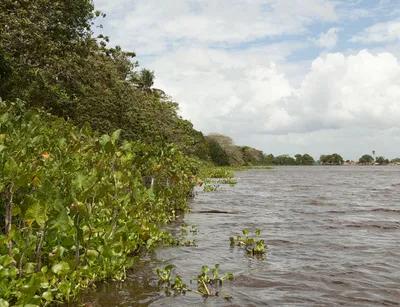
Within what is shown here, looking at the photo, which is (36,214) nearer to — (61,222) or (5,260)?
(61,222)

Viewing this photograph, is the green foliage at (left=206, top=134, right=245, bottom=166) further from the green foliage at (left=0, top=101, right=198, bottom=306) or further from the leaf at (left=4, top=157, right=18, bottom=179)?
→ the leaf at (left=4, top=157, right=18, bottom=179)

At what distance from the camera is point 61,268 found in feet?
13.9

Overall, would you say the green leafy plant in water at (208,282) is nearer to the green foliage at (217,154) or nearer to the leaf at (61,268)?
the leaf at (61,268)

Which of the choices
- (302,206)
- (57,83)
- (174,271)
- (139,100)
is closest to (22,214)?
(174,271)

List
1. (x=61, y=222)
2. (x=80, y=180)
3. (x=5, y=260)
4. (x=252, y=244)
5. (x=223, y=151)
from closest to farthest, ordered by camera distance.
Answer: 1. (x=5, y=260)
2. (x=61, y=222)
3. (x=80, y=180)
4. (x=252, y=244)
5. (x=223, y=151)

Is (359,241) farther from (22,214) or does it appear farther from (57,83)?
(57,83)

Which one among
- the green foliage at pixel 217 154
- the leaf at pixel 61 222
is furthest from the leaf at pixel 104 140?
the green foliage at pixel 217 154

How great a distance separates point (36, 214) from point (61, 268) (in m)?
0.77

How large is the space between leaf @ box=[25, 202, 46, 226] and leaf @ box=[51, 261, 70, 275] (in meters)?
0.65

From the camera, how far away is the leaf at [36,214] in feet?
12.3

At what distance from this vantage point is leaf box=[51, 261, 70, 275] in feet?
13.7

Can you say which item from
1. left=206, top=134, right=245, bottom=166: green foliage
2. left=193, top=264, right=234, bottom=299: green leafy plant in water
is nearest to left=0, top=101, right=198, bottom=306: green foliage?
left=193, top=264, right=234, bottom=299: green leafy plant in water

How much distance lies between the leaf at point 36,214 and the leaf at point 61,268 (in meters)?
0.65

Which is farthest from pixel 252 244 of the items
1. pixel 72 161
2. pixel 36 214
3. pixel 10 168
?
pixel 10 168
